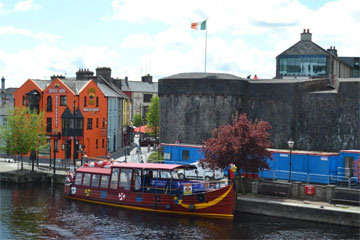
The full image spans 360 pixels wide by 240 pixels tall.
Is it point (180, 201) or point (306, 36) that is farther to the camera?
point (306, 36)

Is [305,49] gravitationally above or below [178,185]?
above

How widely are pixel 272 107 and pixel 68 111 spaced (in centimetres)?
2475

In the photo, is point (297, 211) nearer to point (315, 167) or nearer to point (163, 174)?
point (315, 167)

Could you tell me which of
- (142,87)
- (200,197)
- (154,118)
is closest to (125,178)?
(200,197)

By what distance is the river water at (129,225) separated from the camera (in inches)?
1158

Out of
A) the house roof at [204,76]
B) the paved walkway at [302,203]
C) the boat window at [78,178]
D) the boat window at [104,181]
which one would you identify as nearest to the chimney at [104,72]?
the house roof at [204,76]

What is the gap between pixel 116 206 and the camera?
37625mm

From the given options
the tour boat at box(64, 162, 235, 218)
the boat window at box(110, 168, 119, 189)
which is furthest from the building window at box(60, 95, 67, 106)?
the boat window at box(110, 168, 119, 189)

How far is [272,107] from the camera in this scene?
48.0 metres

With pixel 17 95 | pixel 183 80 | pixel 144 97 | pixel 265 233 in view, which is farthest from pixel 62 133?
pixel 144 97

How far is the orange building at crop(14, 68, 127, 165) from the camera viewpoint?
5884 cm

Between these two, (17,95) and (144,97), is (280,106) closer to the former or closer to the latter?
(17,95)

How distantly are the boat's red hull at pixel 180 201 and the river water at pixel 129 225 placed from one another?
64cm

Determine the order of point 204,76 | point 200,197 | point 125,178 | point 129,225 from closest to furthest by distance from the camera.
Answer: point 129,225
point 200,197
point 125,178
point 204,76
